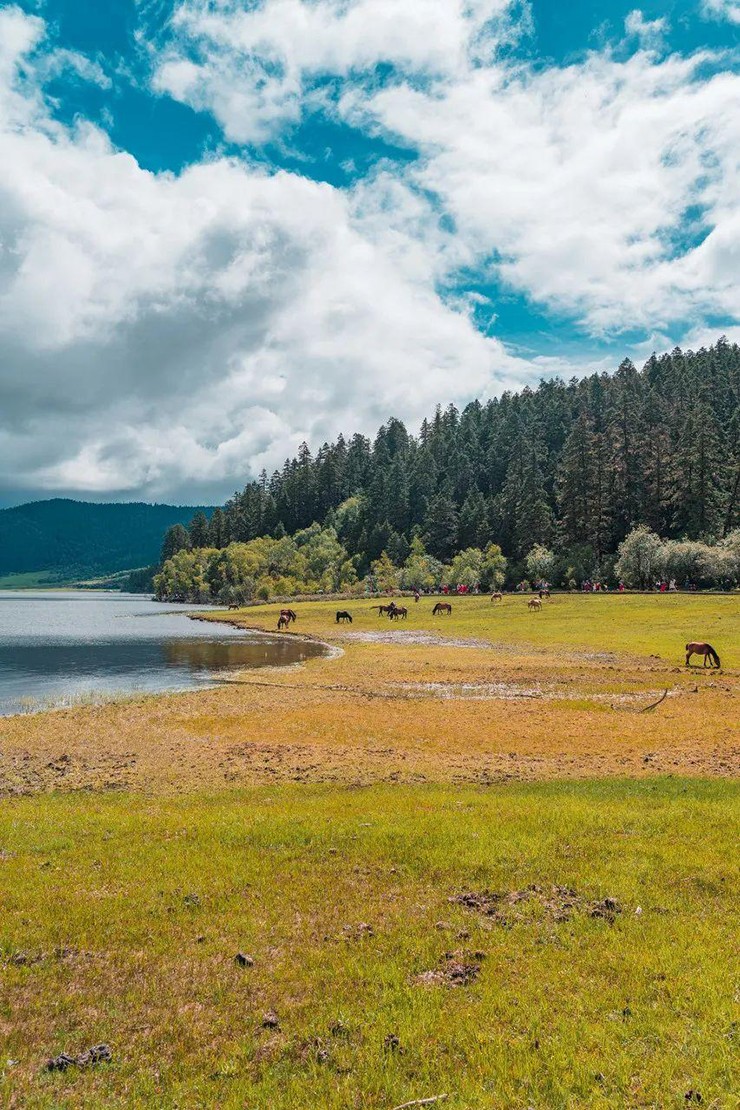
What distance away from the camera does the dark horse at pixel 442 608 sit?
9112cm

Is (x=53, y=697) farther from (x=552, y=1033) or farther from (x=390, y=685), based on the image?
(x=552, y=1033)

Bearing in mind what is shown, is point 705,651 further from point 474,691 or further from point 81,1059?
point 81,1059

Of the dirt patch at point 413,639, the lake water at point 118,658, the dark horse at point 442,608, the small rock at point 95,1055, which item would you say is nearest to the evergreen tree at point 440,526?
the dark horse at point 442,608

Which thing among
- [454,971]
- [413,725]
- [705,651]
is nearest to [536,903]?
[454,971]

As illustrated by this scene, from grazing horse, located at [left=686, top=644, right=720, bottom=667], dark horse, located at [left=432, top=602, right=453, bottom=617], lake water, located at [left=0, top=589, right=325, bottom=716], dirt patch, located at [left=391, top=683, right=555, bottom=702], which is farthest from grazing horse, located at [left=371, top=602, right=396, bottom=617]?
dirt patch, located at [left=391, top=683, right=555, bottom=702]

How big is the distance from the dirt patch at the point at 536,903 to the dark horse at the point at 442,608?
78866 mm

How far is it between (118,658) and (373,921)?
50.9 m

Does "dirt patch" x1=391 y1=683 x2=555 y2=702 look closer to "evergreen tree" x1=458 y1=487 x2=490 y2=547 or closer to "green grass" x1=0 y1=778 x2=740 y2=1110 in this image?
"green grass" x1=0 y1=778 x2=740 y2=1110

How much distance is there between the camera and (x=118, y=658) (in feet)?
183

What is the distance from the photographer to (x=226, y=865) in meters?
12.2

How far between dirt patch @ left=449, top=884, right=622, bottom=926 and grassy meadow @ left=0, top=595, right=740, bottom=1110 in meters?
0.06

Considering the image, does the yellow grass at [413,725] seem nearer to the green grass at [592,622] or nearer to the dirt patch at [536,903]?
the green grass at [592,622]

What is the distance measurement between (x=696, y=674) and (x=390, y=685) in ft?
63.4

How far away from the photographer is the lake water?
38969 mm
